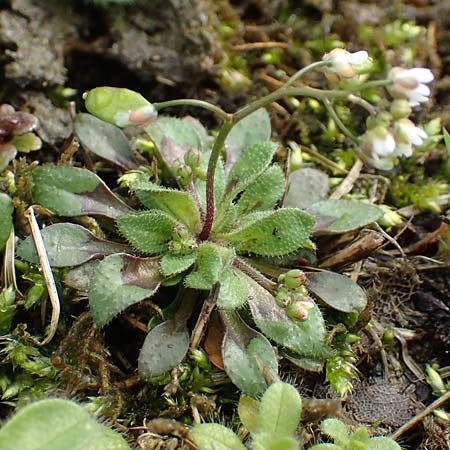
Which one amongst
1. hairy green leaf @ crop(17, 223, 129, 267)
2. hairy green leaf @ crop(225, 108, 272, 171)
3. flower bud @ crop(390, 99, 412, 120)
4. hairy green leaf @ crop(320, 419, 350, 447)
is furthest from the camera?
hairy green leaf @ crop(225, 108, 272, 171)

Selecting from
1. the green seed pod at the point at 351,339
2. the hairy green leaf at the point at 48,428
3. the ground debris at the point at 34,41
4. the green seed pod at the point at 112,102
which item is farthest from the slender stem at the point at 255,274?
the ground debris at the point at 34,41

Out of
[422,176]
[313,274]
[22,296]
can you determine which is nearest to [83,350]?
[22,296]

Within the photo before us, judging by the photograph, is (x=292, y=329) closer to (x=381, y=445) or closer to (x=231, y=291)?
(x=231, y=291)

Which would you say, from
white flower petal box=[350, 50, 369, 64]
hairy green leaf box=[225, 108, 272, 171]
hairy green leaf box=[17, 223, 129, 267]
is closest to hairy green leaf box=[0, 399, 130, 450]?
hairy green leaf box=[17, 223, 129, 267]

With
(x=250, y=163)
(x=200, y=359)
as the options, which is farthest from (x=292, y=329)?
(x=250, y=163)

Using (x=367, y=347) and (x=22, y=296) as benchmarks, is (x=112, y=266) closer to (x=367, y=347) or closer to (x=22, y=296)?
(x=22, y=296)

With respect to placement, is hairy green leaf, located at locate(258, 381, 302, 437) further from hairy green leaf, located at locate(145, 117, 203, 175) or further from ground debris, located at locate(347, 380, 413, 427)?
hairy green leaf, located at locate(145, 117, 203, 175)

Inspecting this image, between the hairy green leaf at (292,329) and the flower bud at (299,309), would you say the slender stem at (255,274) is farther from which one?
the flower bud at (299,309)
